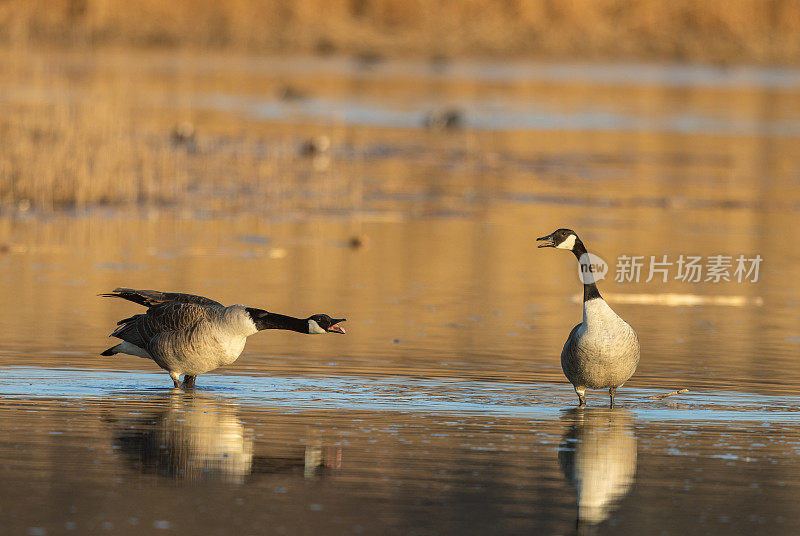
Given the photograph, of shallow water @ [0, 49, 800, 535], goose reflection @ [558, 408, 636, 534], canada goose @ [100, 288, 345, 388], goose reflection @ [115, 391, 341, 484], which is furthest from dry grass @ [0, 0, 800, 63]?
goose reflection @ [558, 408, 636, 534]

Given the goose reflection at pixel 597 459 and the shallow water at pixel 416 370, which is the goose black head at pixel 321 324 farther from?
the goose reflection at pixel 597 459

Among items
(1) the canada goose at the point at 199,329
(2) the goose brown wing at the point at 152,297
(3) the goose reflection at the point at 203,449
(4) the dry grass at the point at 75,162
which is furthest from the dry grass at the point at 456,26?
(3) the goose reflection at the point at 203,449

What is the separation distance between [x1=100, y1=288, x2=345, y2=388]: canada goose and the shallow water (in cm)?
25

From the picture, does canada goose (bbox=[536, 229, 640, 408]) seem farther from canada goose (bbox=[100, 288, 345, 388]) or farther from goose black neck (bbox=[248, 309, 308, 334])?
Result: goose black neck (bbox=[248, 309, 308, 334])

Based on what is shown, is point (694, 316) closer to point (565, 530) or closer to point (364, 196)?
point (565, 530)

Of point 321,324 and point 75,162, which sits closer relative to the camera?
point 321,324

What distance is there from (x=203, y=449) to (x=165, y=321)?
2.04 m

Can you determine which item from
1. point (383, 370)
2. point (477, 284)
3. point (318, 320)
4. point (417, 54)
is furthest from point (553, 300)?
point (417, 54)

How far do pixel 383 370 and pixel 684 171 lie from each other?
21488 mm

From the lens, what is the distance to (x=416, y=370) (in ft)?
39.9

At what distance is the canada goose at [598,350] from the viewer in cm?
1063

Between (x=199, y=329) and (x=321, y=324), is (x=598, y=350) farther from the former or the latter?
(x=199, y=329)

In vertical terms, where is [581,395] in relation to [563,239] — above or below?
below

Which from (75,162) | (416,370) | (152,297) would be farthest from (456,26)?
(152,297)
